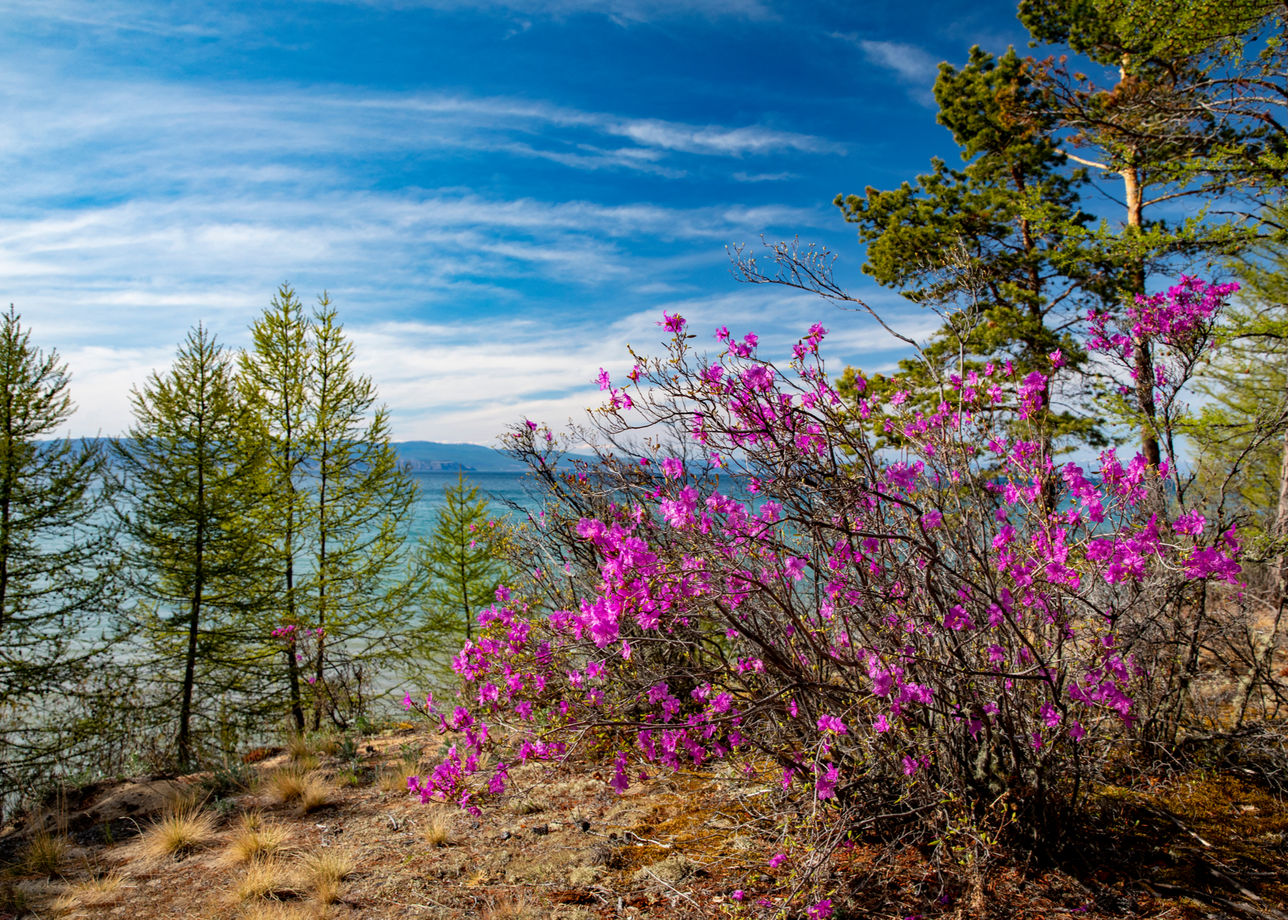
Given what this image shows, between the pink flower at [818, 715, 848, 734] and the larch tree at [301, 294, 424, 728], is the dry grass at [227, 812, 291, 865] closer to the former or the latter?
the pink flower at [818, 715, 848, 734]

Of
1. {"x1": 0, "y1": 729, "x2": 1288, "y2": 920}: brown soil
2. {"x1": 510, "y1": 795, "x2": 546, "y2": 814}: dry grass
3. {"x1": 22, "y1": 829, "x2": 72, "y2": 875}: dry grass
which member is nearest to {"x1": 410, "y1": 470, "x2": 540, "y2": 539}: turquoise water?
{"x1": 510, "y1": 795, "x2": 546, "y2": 814}: dry grass

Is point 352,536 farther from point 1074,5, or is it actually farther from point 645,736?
point 1074,5

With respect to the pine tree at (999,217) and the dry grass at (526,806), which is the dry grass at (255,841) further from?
the pine tree at (999,217)

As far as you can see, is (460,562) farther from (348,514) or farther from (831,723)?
(831,723)

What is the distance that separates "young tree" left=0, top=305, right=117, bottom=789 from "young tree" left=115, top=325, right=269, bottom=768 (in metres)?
0.55

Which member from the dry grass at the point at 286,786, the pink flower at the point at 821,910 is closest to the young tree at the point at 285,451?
the dry grass at the point at 286,786

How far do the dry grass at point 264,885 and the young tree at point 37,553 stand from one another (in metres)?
8.74

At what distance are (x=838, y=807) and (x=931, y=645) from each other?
1.00m

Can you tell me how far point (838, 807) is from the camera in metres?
3.18

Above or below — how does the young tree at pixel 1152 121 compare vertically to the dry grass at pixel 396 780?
above

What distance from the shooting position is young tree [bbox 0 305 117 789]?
9.54 meters

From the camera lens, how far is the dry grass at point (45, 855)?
15.6ft

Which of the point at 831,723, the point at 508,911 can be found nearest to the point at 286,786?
the point at 508,911

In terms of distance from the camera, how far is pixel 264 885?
12.4ft
